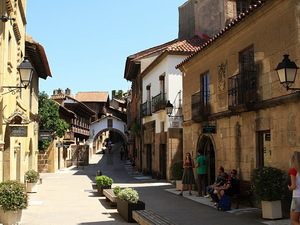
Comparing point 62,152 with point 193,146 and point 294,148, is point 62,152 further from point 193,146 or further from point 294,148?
point 294,148

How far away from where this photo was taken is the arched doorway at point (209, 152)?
15.0 m

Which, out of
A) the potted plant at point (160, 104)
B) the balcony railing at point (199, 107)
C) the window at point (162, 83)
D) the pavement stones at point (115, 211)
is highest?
the window at point (162, 83)

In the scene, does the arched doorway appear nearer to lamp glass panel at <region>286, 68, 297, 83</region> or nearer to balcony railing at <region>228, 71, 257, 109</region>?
balcony railing at <region>228, 71, 257, 109</region>

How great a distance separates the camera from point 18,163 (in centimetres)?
1631

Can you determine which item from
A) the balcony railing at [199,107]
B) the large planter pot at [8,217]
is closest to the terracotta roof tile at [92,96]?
the balcony railing at [199,107]

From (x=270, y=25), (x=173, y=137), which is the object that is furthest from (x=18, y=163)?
(x=270, y=25)

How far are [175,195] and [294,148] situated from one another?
22.5 ft

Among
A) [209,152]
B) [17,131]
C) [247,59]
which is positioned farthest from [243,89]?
[17,131]

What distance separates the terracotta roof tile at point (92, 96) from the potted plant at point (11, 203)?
55.5 meters

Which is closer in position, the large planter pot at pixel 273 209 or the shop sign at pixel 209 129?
the large planter pot at pixel 273 209

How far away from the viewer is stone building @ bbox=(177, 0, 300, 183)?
32.1ft

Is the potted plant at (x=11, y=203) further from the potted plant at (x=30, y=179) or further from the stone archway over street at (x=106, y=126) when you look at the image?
the stone archway over street at (x=106, y=126)

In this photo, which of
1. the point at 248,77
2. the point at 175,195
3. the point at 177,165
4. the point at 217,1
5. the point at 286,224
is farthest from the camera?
the point at 217,1

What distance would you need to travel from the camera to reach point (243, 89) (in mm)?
11703
